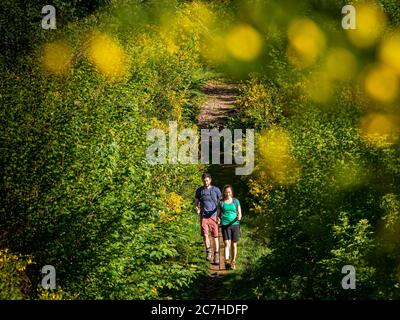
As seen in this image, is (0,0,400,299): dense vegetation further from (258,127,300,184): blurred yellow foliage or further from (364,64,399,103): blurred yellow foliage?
(258,127,300,184): blurred yellow foliage

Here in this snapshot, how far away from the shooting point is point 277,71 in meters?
6.23

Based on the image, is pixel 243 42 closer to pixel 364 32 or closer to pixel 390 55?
pixel 364 32

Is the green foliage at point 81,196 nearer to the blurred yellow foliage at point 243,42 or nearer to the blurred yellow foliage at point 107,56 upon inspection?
the blurred yellow foliage at point 243,42

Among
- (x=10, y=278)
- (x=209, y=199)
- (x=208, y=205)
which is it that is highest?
(x=209, y=199)

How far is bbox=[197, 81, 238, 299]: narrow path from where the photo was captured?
1115 centimetres

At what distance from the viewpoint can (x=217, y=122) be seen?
85.7 feet

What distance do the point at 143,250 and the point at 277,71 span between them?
4.17 meters

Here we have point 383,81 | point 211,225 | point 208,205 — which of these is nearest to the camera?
point 383,81

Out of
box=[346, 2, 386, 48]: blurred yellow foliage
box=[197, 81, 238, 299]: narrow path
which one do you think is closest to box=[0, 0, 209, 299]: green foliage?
box=[197, 81, 238, 299]: narrow path

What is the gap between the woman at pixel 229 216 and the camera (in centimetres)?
1106

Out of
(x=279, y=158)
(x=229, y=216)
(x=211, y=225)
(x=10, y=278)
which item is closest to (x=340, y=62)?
(x=10, y=278)

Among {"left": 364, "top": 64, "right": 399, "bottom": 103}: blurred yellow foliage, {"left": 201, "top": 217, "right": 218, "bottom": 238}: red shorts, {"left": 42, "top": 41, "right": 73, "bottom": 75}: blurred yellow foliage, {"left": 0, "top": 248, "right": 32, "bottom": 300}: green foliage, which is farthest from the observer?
{"left": 42, "top": 41, "right": 73, "bottom": 75}: blurred yellow foliage

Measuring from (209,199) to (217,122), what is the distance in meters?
15.1

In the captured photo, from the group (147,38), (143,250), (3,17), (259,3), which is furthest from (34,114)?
(3,17)
